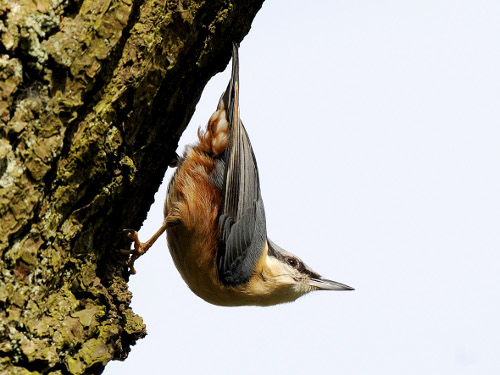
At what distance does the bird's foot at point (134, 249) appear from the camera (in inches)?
117

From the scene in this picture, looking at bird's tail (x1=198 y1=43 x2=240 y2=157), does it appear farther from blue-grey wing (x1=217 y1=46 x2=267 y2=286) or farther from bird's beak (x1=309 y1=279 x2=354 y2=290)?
bird's beak (x1=309 y1=279 x2=354 y2=290)

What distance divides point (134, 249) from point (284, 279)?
163 cm

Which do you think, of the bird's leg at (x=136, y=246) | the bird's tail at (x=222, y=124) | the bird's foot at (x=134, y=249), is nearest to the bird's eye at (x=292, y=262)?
the bird's tail at (x=222, y=124)

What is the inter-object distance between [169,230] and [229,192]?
0.49 meters

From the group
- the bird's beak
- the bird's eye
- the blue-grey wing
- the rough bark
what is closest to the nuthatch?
the blue-grey wing

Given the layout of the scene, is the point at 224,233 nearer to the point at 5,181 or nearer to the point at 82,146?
the point at 82,146

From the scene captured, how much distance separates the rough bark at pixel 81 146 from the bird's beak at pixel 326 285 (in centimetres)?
234

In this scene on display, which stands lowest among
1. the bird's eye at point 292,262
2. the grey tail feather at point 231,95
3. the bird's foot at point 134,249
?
the bird's foot at point 134,249

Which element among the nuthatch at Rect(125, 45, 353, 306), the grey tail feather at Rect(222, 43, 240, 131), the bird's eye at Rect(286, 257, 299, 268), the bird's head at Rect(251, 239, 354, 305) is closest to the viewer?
the grey tail feather at Rect(222, 43, 240, 131)

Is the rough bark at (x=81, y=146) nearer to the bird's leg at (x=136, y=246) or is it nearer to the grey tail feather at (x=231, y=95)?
the bird's leg at (x=136, y=246)

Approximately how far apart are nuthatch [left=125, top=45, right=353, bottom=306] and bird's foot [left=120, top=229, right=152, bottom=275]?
0.19 m

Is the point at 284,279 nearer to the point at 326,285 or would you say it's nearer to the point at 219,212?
the point at 326,285

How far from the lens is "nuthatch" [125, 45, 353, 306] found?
3.83 m

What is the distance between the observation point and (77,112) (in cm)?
211
